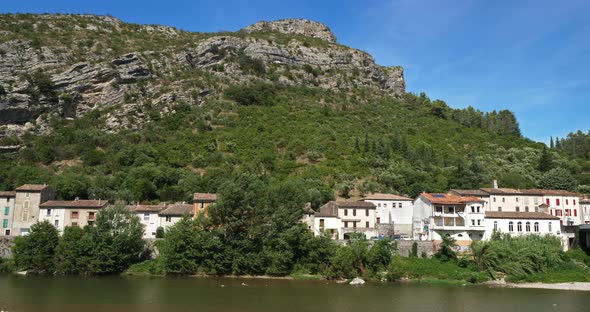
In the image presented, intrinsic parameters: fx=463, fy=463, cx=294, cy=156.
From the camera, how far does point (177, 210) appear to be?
6625 cm

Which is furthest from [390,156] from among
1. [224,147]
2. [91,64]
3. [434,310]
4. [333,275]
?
[91,64]

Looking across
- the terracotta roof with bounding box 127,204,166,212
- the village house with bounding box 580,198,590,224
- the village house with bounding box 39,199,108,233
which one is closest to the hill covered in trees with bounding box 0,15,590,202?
the terracotta roof with bounding box 127,204,166,212

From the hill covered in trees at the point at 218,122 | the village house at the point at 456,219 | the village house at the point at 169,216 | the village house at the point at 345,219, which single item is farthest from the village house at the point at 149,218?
the village house at the point at 456,219

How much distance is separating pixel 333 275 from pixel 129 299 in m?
23.5

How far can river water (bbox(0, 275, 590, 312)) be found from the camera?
35.5 m

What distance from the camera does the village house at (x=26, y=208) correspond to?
2530 inches

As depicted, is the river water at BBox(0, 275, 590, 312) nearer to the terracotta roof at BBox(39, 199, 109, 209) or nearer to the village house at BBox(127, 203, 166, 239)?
the village house at BBox(127, 203, 166, 239)

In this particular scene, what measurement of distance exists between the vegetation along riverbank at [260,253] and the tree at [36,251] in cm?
11

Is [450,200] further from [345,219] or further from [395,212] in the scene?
[345,219]

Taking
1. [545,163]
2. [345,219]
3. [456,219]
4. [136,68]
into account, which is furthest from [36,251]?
[545,163]

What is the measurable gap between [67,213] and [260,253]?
97.5 ft

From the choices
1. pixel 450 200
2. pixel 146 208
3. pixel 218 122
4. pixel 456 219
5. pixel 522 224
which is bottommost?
pixel 522 224

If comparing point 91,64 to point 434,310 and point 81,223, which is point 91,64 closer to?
point 81,223

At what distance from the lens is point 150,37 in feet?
499
